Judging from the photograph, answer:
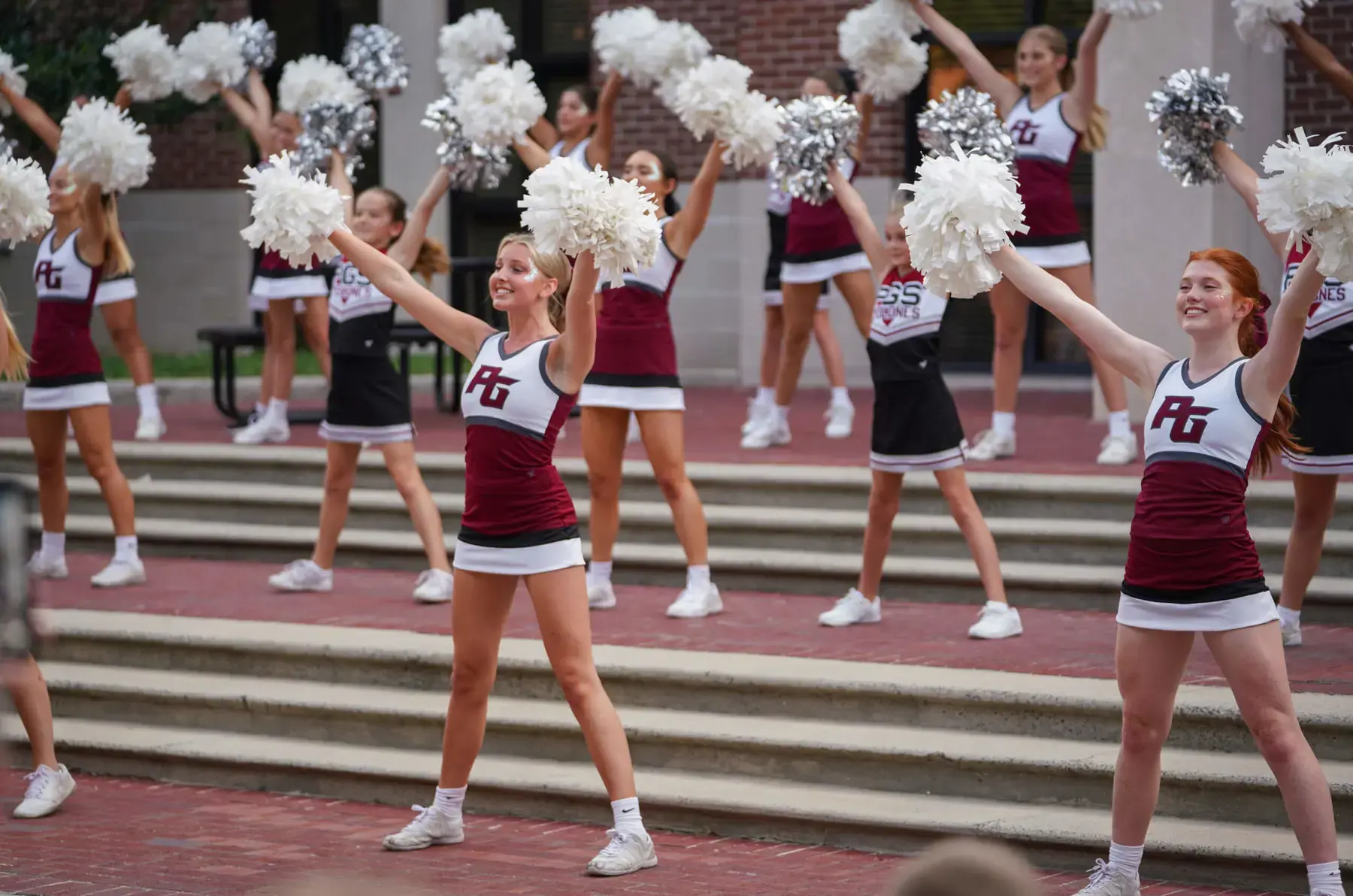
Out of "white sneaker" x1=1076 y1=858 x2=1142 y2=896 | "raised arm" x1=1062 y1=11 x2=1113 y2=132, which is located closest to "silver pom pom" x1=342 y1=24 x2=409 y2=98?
"raised arm" x1=1062 y1=11 x2=1113 y2=132

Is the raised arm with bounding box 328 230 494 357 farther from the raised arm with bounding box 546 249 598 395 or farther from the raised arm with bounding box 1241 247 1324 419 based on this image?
the raised arm with bounding box 1241 247 1324 419

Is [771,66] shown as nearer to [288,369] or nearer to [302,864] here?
[288,369]

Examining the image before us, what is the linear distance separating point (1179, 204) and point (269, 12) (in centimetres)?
1015

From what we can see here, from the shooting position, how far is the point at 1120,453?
9602mm

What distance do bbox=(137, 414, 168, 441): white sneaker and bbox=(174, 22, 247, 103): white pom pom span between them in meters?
2.17

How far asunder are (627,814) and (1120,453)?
4.57 meters

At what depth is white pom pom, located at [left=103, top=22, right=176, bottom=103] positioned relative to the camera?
36.4 ft

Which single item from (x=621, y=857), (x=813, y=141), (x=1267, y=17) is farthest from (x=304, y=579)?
(x=1267, y=17)

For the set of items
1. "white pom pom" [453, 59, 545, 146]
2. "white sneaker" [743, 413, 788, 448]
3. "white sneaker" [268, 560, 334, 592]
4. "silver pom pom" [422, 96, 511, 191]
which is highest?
"white pom pom" [453, 59, 545, 146]

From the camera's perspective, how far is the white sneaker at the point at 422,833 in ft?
20.4

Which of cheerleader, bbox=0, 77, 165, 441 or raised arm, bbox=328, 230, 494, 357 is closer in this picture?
raised arm, bbox=328, 230, 494, 357

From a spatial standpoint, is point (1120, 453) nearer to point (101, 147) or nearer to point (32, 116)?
point (101, 147)

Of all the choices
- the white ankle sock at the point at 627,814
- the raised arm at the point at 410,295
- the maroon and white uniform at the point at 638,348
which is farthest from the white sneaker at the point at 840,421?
the white ankle sock at the point at 627,814

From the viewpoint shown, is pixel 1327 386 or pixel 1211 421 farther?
pixel 1327 386
